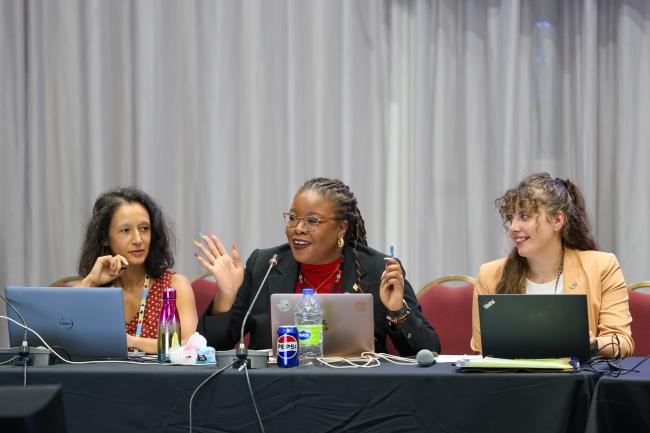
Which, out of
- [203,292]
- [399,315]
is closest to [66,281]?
[203,292]

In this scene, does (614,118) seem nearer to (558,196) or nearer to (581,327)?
(558,196)

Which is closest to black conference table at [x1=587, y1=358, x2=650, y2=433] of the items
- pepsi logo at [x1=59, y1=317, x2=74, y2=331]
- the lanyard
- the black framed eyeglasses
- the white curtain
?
the black framed eyeglasses

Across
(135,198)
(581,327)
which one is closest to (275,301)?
(581,327)

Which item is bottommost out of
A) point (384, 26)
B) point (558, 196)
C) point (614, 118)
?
point (558, 196)

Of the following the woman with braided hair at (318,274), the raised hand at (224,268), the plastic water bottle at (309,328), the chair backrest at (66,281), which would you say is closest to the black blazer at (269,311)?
the woman with braided hair at (318,274)

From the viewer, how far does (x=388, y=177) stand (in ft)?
14.1

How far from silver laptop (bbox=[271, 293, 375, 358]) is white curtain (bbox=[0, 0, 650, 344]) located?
174 centimetres

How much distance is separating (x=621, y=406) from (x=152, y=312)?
178cm

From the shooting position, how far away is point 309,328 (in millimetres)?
2338

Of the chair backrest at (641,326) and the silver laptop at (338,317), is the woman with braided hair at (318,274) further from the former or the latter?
the chair backrest at (641,326)

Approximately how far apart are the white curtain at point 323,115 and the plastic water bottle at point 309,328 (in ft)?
6.01

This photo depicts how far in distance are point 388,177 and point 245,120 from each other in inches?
31.8

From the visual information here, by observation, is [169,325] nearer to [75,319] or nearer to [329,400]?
[75,319]

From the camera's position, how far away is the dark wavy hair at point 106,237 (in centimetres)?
323
